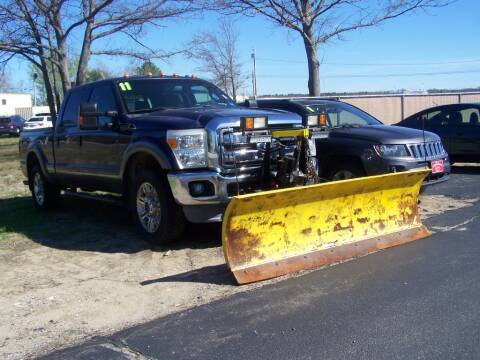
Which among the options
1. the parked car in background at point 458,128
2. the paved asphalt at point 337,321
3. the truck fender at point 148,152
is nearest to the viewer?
the paved asphalt at point 337,321

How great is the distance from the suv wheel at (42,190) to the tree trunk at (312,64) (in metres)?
9.13

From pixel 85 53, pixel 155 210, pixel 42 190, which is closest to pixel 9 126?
pixel 85 53

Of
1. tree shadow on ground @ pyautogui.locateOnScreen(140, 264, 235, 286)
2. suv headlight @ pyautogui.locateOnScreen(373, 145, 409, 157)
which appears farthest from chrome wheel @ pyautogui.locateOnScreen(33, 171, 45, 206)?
suv headlight @ pyautogui.locateOnScreen(373, 145, 409, 157)

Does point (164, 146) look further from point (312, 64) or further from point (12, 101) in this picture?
point (12, 101)

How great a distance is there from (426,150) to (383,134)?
72 cm

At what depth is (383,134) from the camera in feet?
28.0

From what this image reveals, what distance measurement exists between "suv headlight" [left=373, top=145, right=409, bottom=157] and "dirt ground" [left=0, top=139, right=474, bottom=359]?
3.42ft

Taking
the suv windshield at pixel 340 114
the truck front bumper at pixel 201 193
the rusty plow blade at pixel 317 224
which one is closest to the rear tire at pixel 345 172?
the suv windshield at pixel 340 114

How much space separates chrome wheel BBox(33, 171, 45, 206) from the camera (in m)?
10.0

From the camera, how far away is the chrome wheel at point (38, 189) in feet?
32.9

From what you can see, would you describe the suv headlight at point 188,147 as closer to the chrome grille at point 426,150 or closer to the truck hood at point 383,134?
the truck hood at point 383,134

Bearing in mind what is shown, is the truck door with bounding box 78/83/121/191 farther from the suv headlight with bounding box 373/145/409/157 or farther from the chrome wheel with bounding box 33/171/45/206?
the suv headlight with bounding box 373/145/409/157

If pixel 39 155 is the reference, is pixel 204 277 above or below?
below

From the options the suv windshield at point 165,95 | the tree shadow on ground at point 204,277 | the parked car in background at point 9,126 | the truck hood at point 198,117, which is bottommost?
the tree shadow on ground at point 204,277
